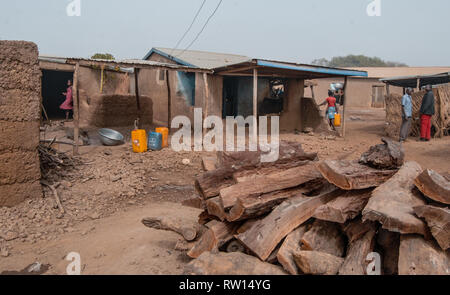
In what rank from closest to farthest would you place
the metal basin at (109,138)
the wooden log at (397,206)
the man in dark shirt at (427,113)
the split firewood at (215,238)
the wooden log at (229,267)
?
the wooden log at (397,206) → the wooden log at (229,267) → the split firewood at (215,238) → the metal basin at (109,138) → the man in dark shirt at (427,113)

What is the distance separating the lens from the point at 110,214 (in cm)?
489

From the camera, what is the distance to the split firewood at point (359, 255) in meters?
2.13

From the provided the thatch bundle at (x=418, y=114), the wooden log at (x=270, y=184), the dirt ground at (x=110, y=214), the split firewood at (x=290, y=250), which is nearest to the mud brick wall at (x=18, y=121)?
the dirt ground at (x=110, y=214)

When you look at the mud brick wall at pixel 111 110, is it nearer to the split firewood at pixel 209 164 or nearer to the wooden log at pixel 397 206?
the split firewood at pixel 209 164

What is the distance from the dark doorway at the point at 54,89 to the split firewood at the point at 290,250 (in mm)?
15846

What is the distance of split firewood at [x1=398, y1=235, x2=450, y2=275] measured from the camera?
194cm

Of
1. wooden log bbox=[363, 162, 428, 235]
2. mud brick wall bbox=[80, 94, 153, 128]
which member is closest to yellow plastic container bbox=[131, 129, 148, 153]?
mud brick wall bbox=[80, 94, 153, 128]

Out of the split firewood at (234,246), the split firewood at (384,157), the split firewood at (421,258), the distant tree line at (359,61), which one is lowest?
the split firewood at (234,246)

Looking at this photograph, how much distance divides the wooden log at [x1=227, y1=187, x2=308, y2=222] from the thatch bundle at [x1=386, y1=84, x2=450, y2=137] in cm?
958

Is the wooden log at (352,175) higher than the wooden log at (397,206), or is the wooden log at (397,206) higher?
the wooden log at (352,175)

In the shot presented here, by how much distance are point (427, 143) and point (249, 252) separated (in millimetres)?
9403

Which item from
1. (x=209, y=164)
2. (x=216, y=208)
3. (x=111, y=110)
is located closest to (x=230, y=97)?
(x=111, y=110)

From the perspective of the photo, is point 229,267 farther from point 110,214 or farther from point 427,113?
point 427,113
